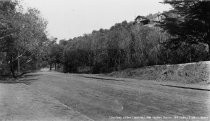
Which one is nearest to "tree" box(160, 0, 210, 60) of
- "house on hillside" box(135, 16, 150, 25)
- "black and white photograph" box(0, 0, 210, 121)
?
"black and white photograph" box(0, 0, 210, 121)

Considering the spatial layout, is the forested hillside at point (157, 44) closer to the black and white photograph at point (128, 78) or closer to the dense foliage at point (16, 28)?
the black and white photograph at point (128, 78)

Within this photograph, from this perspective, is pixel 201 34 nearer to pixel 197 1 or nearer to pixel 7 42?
pixel 197 1

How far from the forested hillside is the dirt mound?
9.03 feet

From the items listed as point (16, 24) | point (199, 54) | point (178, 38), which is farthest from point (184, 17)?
point (16, 24)

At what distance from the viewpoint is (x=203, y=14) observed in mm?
29953

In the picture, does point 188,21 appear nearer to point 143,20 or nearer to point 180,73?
point 180,73

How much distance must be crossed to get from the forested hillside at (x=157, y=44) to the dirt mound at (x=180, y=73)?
2753 millimetres

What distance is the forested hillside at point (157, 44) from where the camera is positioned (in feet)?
102

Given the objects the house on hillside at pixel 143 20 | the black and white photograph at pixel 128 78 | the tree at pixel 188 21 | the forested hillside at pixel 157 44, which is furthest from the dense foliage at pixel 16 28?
the house on hillside at pixel 143 20

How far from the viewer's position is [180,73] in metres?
31.0

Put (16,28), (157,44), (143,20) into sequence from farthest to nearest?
(143,20)
(157,44)
(16,28)

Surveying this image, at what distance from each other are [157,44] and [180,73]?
1387 cm

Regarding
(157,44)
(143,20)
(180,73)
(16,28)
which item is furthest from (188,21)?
(143,20)

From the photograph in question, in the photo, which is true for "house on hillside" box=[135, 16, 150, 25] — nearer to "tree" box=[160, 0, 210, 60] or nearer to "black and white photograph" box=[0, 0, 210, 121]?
"black and white photograph" box=[0, 0, 210, 121]
